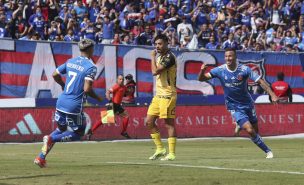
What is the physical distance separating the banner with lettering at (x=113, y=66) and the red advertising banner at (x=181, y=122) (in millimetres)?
2965

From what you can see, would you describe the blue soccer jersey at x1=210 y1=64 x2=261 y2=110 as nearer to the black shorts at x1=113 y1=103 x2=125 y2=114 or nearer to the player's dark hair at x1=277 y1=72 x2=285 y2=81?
the black shorts at x1=113 y1=103 x2=125 y2=114

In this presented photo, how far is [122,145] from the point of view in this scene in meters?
24.9

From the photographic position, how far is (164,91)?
1678 centimetres

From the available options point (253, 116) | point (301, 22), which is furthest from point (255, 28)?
point (253, 116)

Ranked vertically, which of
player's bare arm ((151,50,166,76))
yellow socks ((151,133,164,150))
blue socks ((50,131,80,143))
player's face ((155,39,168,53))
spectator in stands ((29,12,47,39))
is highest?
player's face ((155,39,168,53))

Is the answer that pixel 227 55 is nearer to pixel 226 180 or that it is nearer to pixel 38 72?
pixel 226 180

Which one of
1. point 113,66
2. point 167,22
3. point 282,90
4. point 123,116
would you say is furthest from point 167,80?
point 167,22

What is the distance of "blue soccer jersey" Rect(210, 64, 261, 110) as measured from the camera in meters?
16.9

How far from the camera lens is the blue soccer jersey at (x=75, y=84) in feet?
47.1

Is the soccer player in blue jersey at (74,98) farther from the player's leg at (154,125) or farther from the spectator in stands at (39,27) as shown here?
the spectator in stands at (39,27)

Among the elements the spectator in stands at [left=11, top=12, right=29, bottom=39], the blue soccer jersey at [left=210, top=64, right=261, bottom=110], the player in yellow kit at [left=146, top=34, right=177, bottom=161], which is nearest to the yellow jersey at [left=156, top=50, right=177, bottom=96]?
the player in yellow kit at [left=146, top=34, right=177, bottom=161]

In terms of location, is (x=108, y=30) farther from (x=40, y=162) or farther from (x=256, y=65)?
(x=40, y=162)

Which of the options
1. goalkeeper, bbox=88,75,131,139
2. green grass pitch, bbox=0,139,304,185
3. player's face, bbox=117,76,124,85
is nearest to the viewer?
green grass pitch, bbox=0,139,304,185

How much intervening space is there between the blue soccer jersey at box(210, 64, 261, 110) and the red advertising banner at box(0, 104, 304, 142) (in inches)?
440
